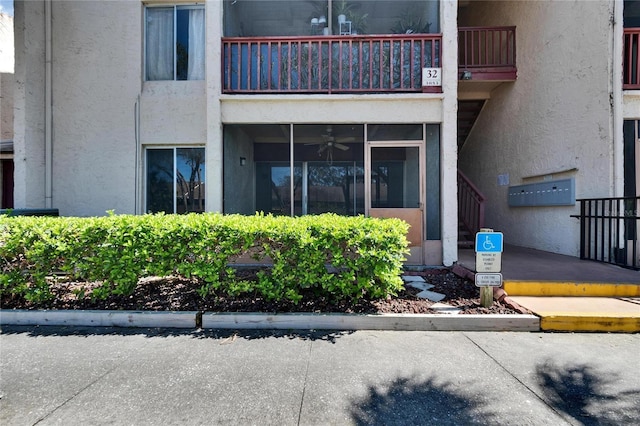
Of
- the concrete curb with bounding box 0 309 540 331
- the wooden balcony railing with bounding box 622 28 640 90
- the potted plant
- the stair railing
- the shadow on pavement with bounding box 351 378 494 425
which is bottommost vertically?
the shadow on pavement with bounding box 351 378 494 425

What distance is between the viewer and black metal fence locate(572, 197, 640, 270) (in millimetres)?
6176

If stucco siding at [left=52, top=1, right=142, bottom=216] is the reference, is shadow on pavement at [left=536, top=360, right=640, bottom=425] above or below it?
below

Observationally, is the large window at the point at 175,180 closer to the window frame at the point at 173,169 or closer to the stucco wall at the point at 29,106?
the window frame at the point at 173,169

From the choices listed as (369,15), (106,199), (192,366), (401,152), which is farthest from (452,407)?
(369,15)

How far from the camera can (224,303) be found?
4.54 metres

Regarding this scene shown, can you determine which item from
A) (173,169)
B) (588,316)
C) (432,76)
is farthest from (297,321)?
(432,76)

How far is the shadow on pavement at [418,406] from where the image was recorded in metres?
2.41

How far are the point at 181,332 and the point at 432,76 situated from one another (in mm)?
6340

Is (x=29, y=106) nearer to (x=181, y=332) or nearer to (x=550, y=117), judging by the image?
(x=181, y=332)

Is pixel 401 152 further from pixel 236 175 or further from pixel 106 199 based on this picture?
pixel 106 199

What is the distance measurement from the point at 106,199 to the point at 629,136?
1130cm

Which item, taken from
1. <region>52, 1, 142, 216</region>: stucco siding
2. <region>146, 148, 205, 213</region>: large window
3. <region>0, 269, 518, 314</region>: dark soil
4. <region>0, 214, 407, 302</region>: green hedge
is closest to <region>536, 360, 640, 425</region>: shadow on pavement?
<region>0, 269, 518, 314</region>: dark soil

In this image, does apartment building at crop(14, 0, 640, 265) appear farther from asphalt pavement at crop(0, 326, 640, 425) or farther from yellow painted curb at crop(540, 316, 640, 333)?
asphalt pavement at crop(0, 326, 640, 425)

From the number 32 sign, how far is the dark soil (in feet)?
13.5
